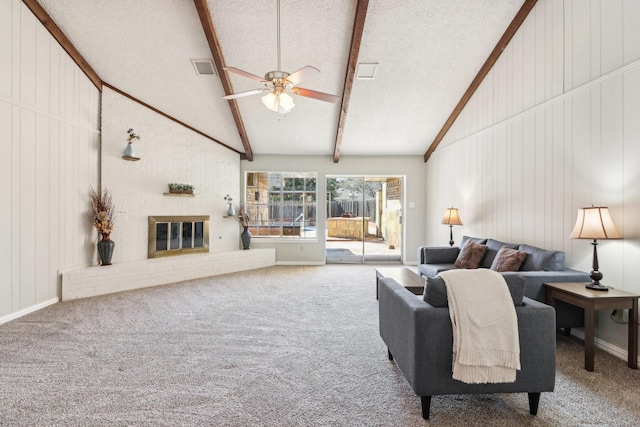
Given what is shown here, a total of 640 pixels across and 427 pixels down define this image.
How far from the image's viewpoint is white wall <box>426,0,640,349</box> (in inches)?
110

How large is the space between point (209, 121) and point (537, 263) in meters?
5.48

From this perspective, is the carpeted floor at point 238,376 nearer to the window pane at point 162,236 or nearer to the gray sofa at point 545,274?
the gray sofa at point 545,274

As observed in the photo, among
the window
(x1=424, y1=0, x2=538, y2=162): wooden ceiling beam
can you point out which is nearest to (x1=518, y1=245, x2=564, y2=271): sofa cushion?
(x1=424, y1=0, x2=538, y2=162): wooden ceiling beam

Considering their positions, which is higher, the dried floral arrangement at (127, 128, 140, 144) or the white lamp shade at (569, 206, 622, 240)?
the dried floral arrangement at (127, 128, 140, 144)

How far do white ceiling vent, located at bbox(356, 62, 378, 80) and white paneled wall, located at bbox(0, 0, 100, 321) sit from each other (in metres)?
3.94

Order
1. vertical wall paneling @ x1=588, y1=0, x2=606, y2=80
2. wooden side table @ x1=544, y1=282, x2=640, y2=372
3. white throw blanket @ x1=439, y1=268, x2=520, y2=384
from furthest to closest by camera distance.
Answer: vertical wall paneling @ x1=588, y1=0, x2=606, y2=80 < wooden side table @ x1=544, y1=282, x2=640, y2=372 < white throw blanket @ x1=439, y1=268, x2=520, y2=384

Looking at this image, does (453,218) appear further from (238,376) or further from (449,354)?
(238,376)

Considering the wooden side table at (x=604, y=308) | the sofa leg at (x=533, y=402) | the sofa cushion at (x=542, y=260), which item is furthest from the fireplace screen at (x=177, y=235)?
the wooden side table at (x=604, y=308)

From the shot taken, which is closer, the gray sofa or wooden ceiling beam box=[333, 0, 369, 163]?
the gray sofa

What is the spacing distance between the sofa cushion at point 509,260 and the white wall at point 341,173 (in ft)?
11.6

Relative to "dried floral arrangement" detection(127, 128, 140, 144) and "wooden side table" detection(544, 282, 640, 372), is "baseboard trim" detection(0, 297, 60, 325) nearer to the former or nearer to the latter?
"dried floral arrangement" detection(127, 128, 140, 144)

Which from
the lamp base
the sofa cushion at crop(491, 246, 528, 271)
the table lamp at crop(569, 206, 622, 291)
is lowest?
the lamp base

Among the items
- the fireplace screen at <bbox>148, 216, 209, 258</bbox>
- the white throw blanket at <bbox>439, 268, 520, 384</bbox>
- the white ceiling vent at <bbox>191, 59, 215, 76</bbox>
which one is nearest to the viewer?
the white throw blanket at <bbox>439, 268, 520, 384</bbox>

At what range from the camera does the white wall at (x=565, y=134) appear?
2.79 metres
